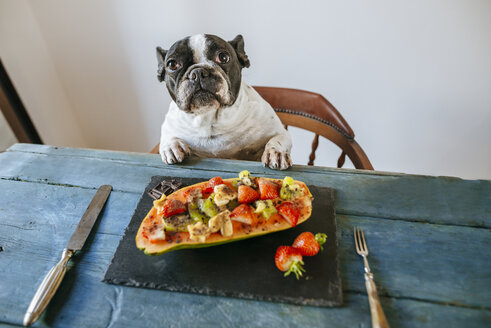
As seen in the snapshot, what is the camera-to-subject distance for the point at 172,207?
84 cm

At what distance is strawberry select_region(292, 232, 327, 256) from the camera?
2.54 ft

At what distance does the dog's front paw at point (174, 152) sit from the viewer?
1.17m

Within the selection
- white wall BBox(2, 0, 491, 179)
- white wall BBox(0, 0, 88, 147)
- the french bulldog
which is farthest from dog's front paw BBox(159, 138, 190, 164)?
white wall BBox(0, 0, 88, 147)

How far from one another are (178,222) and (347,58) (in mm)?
1558

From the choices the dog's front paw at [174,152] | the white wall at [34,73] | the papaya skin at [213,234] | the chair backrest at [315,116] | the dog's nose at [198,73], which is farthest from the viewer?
the white wall at [34,73]

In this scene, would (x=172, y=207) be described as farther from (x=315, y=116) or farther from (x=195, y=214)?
(x=315, y=116)

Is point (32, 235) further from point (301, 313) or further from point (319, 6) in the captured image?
point (319, 6)

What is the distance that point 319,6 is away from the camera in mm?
1712

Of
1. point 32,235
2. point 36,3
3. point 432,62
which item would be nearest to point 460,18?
point 432,62

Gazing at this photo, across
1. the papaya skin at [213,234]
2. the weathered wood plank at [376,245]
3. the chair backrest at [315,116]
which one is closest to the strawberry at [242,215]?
the papaya skin at [213,234]

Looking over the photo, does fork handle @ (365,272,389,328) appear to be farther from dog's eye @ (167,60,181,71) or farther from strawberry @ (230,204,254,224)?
dog's eye @ (167,60,181,71)

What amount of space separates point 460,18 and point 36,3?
2.59m

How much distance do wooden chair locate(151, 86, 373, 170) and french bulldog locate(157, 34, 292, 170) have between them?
13.1 inches

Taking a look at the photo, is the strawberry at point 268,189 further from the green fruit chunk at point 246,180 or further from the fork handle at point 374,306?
the fork handle at point 374,306
